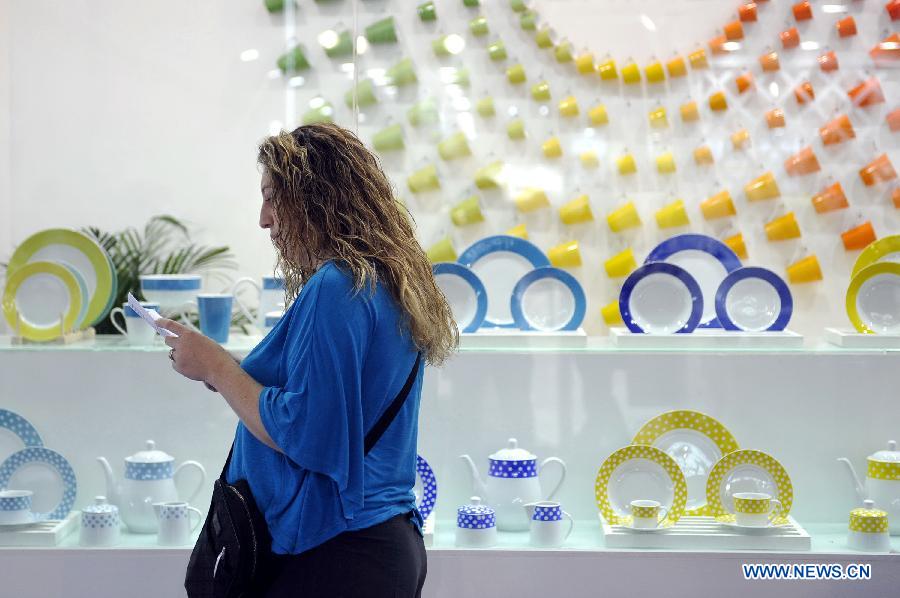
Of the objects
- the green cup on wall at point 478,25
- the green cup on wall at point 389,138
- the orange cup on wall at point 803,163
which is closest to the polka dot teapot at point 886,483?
the orange cup on wall at point 803,163

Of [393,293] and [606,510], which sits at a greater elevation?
[393,293]

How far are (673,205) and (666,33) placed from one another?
1.76ft

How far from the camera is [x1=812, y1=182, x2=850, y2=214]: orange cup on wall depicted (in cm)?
312

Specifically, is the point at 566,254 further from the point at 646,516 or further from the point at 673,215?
the point at 646,516

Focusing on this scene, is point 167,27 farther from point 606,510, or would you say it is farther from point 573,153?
point 606,510

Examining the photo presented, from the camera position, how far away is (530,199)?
3.42 metres

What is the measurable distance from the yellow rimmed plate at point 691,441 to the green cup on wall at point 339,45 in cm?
160

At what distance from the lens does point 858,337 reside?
106 inches

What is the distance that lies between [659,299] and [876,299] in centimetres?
57

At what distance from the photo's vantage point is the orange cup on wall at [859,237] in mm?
3102

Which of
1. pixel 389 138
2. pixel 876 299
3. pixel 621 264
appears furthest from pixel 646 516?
pixel 389 138

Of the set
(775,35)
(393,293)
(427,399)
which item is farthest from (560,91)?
(393,293)

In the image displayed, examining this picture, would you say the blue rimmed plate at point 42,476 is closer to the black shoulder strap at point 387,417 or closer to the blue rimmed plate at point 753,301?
the black shoulder strap at point 387,417

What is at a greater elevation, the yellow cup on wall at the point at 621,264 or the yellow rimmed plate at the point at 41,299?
the yellow cup on wall at the point at 621,264
